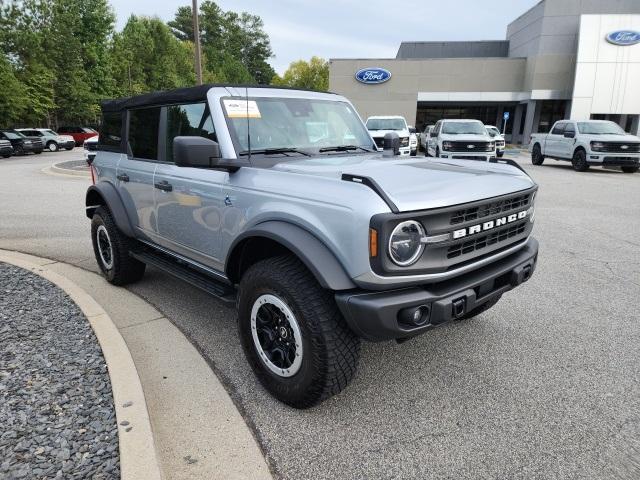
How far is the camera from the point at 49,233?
7.10 m

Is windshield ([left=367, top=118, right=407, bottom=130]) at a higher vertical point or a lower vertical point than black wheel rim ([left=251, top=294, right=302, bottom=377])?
higher

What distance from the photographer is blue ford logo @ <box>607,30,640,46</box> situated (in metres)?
30.7

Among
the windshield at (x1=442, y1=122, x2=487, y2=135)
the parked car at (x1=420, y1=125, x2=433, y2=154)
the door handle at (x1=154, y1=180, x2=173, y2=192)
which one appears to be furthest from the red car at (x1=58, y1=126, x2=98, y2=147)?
the door handle at (x1=154, y1=180, x2=173, y2=192)

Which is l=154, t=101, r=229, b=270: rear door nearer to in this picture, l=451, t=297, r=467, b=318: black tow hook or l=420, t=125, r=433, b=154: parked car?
l=451, t=297, r=467, b=318: black tow hook

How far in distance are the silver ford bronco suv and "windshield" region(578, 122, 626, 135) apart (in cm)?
1643

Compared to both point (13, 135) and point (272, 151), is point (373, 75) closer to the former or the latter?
point (13, 135)

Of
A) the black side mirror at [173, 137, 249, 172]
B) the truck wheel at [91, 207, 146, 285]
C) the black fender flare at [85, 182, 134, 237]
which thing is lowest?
the truck wheel at [91, 207, 146, 285]

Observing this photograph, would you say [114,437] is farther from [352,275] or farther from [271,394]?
[352,275]

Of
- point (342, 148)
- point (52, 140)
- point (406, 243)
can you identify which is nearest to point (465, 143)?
point (342, 148)

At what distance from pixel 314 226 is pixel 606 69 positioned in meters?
37.6

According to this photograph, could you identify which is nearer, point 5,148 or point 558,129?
point 558,129

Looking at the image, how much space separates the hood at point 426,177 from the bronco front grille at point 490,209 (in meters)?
0.06

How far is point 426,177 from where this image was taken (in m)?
2.63

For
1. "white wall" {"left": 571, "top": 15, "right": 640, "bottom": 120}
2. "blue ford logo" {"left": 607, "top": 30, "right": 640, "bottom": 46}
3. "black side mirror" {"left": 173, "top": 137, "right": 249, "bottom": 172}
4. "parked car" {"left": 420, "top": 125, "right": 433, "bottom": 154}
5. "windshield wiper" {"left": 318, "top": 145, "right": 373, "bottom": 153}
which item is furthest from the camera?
"white wall" {"left": 571, "top": 15, "right": 640, "bottom": 120}
